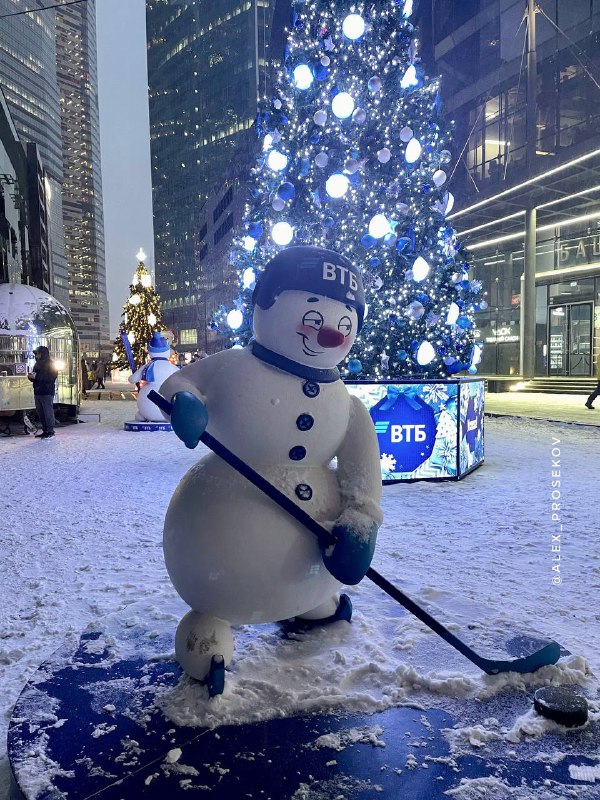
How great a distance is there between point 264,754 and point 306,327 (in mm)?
1485

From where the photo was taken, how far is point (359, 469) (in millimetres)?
2305

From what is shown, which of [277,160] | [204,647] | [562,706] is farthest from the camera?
[277,160]

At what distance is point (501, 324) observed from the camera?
91.9 ft

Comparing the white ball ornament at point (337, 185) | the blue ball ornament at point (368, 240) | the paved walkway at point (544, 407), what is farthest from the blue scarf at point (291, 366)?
the paved walkway at point (544, 407)

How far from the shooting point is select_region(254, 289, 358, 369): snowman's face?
2.26m

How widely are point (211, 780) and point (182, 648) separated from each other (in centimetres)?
58

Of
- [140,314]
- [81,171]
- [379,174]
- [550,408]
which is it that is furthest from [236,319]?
[81,171]

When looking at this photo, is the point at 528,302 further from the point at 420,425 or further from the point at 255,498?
the point at 255,498

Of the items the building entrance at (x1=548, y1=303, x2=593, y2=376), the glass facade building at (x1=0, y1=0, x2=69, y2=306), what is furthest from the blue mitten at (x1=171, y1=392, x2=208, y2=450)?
the glass facade building at (x1=0, y1=0, x2=69, y2=306)

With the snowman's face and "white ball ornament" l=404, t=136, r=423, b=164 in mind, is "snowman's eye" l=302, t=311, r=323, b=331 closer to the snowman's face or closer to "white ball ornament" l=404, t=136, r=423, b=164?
the snowman's face

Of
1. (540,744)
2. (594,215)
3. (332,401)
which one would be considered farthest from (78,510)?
(594,215)

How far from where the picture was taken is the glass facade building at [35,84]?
3952 inches

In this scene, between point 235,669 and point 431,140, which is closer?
point 235,669

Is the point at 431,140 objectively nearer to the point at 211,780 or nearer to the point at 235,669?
the point at 235,669
